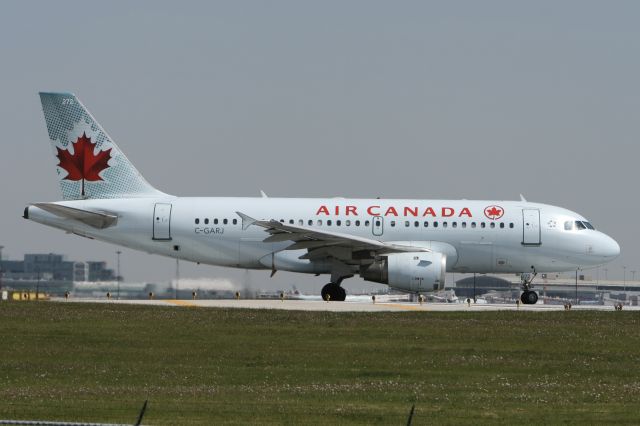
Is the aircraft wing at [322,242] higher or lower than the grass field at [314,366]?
higher

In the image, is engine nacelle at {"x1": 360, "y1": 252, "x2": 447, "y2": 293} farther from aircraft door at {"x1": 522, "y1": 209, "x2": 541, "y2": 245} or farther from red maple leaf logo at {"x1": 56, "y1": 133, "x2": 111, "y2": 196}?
red maple leaf logo at {"x1": 56, "y1": 133, "x2": 111, "y2": 196}

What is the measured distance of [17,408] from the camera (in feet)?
58.7

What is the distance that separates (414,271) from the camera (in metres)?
42.2

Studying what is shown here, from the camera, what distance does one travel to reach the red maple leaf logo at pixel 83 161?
4566 cm

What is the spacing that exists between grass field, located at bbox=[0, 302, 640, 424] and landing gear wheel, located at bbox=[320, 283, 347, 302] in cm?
880

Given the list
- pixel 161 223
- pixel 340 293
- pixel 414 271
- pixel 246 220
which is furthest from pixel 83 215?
pixel 414 271

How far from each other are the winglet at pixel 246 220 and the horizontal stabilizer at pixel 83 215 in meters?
5.00

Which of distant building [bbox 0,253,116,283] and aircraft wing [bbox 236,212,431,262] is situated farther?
distant building [bbox 0,253,116,283]

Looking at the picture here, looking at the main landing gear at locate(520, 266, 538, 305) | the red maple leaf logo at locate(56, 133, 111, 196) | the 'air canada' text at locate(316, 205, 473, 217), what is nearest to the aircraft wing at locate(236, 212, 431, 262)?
the 'air canada' text at locate(316, 205, 473, 217)

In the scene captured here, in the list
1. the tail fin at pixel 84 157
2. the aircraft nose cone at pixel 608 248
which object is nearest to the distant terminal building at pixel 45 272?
the tail fin at pixel 84 157

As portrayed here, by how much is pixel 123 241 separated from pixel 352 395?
26111 mm

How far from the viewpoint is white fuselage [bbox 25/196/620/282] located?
4462 cm

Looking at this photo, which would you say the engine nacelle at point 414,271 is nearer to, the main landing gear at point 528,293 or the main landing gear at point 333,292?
the main landing gear at point 333,292

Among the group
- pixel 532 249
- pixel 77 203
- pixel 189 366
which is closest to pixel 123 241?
pixel 77 203
